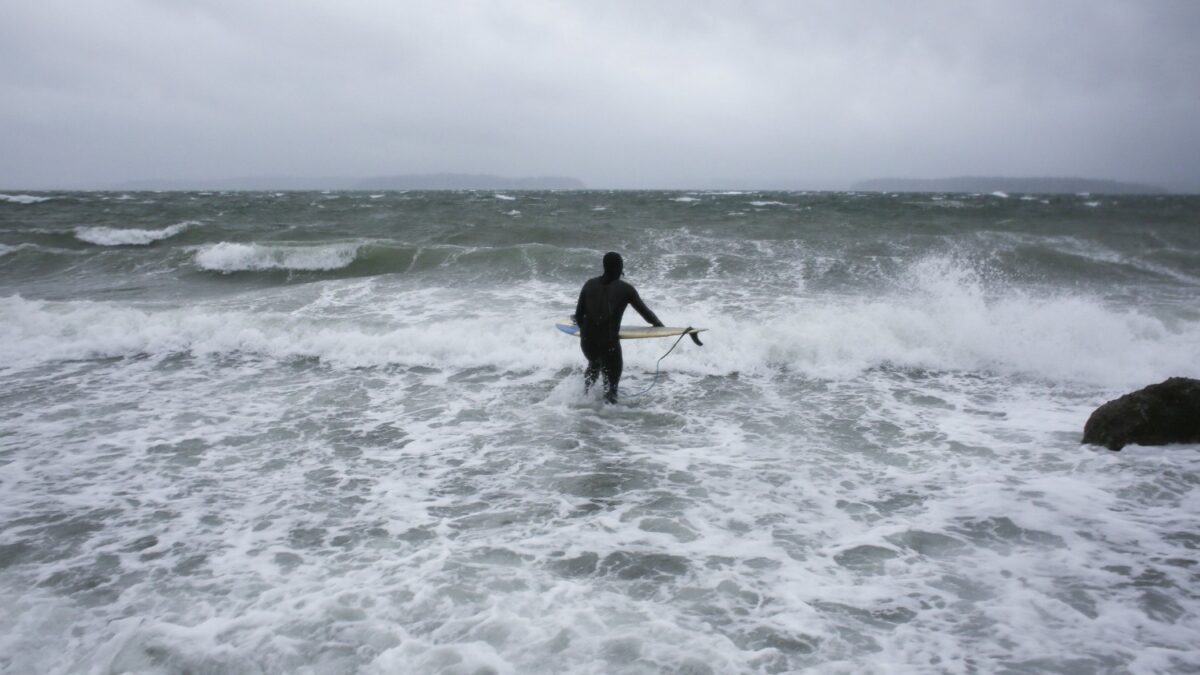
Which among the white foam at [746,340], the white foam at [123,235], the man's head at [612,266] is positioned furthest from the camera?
the white foam at [123,235]

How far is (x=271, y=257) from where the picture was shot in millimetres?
19094

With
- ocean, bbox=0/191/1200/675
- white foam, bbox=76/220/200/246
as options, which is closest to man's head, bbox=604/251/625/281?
ocean, bbox=0/191/1200/675

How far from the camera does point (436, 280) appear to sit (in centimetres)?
1602

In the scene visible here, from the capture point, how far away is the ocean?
139 inches

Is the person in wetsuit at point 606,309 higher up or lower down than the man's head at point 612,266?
lower down

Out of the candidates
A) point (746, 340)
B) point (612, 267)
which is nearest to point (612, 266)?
point (612, 267)

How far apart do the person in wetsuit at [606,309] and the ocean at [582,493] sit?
788 mm

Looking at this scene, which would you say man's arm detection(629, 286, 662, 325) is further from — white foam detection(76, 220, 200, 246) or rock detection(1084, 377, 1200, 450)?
white foam detection(76, 220, 200, 246)

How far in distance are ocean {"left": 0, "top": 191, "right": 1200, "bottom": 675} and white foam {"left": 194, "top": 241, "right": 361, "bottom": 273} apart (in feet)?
17.4

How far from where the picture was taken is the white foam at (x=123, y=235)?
73.7 ft

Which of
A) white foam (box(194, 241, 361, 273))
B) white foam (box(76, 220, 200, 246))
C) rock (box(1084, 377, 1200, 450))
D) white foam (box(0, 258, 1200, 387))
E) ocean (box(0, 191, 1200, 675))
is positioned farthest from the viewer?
white foam (box(76, 220, 200, 246))

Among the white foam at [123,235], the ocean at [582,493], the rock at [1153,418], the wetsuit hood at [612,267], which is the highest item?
the white foam at [123,235]

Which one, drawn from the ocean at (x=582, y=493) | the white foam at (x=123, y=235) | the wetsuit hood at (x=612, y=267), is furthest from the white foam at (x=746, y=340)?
the white foam at (x=123, y=235)

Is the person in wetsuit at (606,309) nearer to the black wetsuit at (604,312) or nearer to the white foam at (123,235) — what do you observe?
the black wetsuit at (604,312)
